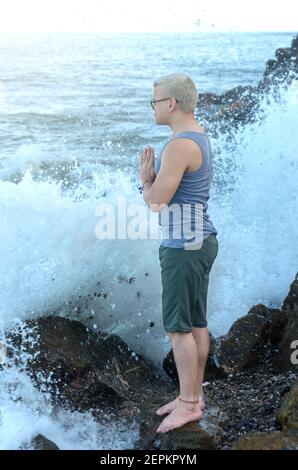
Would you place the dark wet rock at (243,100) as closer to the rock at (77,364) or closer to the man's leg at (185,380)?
the rock at (77,364)

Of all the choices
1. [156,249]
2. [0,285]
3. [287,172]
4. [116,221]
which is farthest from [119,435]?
[287,172]

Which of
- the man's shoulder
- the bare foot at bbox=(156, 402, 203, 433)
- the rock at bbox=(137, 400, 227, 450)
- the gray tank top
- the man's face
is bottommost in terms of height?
the rock at bbox=(137, 400, 227, 450)

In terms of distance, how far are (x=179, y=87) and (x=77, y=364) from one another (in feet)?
6.04

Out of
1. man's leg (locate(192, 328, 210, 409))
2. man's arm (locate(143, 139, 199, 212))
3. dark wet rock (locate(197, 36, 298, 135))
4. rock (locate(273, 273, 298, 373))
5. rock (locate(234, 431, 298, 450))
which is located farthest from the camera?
dark wet rock (locate(197, 36, 298, 135))

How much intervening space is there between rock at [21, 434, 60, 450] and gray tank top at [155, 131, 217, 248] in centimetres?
112

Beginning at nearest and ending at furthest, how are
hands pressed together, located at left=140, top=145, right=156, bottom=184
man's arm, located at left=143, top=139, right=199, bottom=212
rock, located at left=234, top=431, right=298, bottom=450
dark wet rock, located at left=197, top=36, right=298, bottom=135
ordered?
1. rock, located at left=234, top=431, right=298, bottom=450
2. man's arm, located at left=143, top=139, right=199, bottom=212
3. hands pressed together, located at left=140, top=145, right=156, bottom=184
4. dark wet rock, located at left=197, top=36, right=298, bottom=135

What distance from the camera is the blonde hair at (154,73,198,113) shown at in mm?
3064

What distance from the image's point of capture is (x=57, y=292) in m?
4.89

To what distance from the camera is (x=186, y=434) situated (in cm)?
325

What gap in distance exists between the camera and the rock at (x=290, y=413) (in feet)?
10.1

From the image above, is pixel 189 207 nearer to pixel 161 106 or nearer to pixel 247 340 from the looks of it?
pixel 161 106

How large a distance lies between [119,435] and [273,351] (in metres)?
1.44

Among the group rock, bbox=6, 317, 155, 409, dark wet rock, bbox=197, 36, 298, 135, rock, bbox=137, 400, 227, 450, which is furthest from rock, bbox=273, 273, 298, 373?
dark wet rock, bbox=197, 36, 298, 135

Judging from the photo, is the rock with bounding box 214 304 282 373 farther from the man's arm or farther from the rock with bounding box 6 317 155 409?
the man's arm
